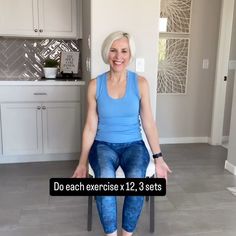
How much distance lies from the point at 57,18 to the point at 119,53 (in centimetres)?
176

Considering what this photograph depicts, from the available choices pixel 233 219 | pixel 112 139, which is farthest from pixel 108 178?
pixel 233 219

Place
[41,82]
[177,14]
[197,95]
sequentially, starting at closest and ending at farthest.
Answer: [41,82], [177,14], [197,95]

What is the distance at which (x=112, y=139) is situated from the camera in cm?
185

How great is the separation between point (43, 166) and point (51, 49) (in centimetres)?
142

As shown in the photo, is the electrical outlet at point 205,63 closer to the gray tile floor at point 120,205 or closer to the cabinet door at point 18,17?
the gray tile floor at point 120,205

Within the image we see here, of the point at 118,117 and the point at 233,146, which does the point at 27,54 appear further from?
the point at 233,146

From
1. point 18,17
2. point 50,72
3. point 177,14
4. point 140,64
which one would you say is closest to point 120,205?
point 140,64

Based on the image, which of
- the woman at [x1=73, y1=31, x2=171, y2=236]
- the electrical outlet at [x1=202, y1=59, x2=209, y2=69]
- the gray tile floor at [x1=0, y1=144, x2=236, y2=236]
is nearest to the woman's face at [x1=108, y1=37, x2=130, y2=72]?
the woman at [x1=73, y1=31, x2=171, y2=236]

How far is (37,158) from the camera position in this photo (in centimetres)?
331

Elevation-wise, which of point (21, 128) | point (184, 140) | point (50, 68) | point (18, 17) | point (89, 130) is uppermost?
point (18, 17)

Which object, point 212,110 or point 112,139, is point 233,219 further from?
point 212,110

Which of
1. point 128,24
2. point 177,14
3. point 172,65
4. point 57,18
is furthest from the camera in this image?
point 172,65

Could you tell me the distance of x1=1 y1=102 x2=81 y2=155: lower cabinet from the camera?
3131 millimetres

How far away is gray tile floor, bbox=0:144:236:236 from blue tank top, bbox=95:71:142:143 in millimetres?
684
